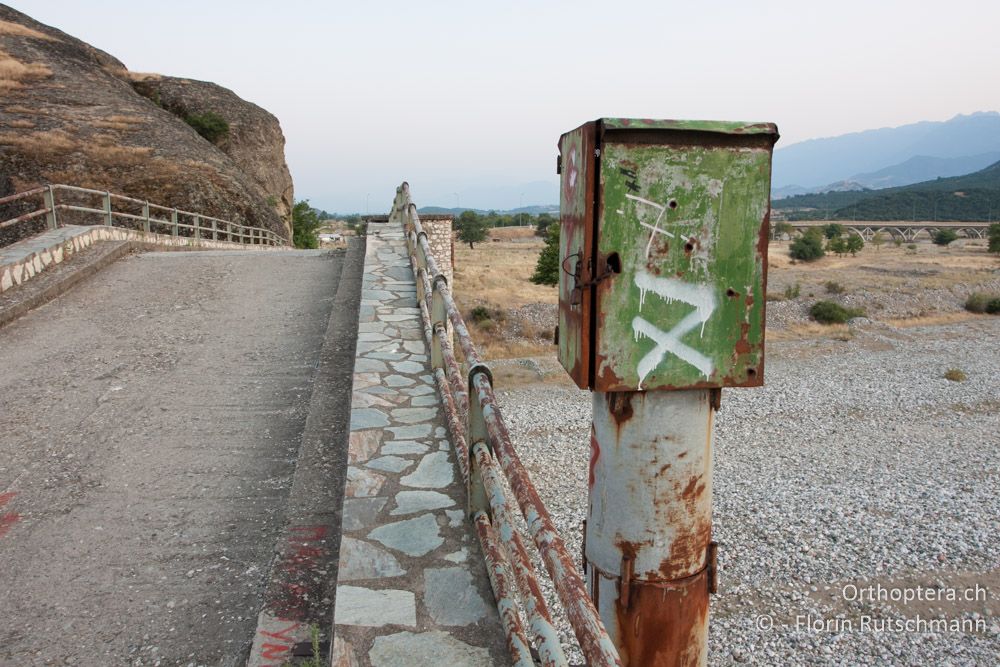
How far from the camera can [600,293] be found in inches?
77.4

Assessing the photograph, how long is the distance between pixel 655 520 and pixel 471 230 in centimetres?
7011

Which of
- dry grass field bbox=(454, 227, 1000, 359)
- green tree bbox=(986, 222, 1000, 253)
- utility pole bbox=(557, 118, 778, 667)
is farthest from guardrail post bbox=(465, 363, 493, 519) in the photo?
green tree bbox=(986, 222, 1000, 253)

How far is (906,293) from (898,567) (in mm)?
29272

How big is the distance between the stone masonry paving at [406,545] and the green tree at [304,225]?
122 ft

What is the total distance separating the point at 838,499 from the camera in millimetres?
12047

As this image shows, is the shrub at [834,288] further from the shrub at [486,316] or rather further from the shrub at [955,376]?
the shrub at [486,316]

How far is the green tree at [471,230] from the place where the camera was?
233ft

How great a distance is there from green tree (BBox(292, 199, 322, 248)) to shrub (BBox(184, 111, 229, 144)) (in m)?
9.50

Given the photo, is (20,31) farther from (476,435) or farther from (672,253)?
(672,253)

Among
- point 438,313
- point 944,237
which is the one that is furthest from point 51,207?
point 944,237

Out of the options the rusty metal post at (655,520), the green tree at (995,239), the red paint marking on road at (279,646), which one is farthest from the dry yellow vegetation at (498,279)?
the green tree at (995,239)

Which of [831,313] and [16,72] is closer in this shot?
[16,72]

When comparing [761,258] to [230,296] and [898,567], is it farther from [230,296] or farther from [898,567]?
[898,567]

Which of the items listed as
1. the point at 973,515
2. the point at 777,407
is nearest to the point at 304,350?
the point at 973,515
